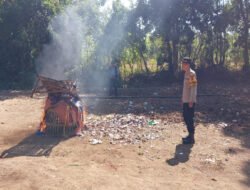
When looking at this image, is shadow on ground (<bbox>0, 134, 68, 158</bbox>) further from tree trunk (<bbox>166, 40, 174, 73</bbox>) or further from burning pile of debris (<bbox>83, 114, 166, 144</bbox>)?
tree trunk (<bbox>166, 40, 174, 73</bbox>)

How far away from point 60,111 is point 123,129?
5.32 ft

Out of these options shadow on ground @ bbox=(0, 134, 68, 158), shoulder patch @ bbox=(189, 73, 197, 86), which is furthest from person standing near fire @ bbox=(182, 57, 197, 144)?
shadow on ground @ bbox=(0, 134, 68, 158)

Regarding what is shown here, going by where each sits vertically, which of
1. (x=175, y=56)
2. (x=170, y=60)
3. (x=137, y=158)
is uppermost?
(x=175, y=56)

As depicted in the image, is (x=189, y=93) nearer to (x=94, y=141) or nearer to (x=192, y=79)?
(x=192, y=79)

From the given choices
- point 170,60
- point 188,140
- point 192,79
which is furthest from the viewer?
point 170,60

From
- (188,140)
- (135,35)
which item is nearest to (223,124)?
(188,140)

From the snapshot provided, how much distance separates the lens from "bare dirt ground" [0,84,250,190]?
3.46m

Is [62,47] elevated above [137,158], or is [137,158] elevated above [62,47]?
[62,47]

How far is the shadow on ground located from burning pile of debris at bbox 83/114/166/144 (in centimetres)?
85

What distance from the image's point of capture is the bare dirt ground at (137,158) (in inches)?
136

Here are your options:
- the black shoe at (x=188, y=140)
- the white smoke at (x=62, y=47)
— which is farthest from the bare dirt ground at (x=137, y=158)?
the white smoke at (x=62, y=47)

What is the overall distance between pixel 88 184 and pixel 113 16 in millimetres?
12458

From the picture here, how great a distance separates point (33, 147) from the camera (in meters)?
4.97

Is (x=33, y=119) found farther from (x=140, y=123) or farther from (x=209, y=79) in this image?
(x=209, y=79)
